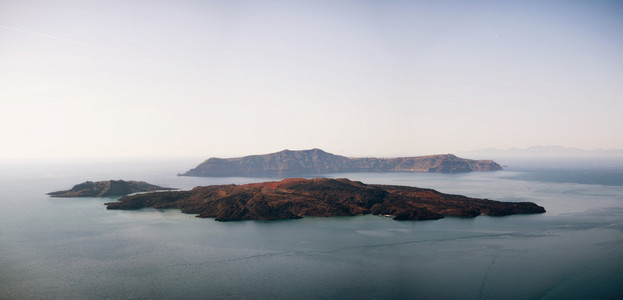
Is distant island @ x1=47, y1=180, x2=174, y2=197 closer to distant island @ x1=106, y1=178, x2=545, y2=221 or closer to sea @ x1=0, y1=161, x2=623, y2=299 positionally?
distant island @ x1=106, y1=178, x2=545, y2=221

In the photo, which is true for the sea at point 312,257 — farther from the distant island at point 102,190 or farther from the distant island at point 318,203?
the distant island at point 102,190

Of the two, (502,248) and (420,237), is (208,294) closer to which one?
(420,237)

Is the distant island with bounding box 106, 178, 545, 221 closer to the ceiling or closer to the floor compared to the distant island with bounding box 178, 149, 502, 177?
closer to the floor

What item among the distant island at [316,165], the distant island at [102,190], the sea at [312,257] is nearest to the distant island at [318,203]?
the sea at [312,257]

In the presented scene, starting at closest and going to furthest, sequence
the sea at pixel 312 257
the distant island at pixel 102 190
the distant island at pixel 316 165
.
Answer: the sea at pixel 312 257 → the distant island at pixel 102 190 → the distant island at pixel 316 165

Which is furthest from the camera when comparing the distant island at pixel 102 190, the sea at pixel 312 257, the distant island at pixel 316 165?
the distant island at pixel 316 165

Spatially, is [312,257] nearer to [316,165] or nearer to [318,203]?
[318,203]

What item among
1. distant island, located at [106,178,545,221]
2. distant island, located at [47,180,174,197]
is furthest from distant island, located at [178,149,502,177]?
distant island, located at [106,178,545,221]
